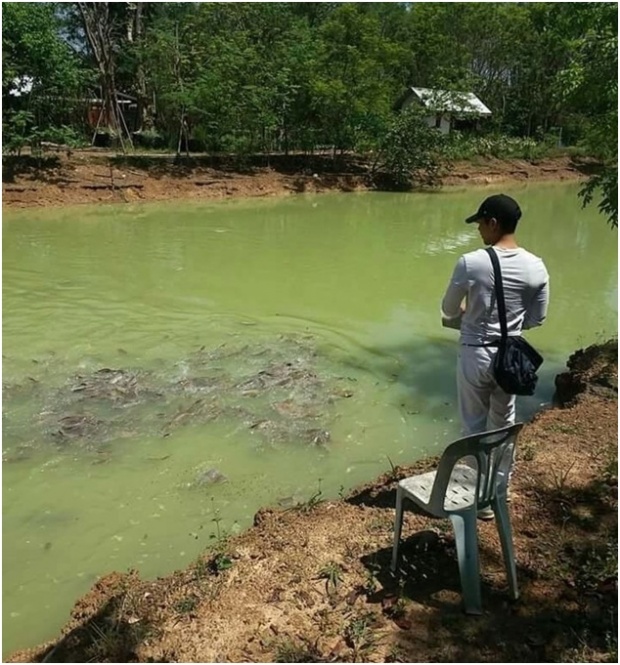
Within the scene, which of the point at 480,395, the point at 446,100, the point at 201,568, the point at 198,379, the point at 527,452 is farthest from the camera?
the point at 446,100

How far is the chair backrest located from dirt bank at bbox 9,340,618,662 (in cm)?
47

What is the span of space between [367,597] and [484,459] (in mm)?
788

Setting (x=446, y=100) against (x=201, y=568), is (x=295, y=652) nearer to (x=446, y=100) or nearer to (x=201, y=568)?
(x=201, y=568)

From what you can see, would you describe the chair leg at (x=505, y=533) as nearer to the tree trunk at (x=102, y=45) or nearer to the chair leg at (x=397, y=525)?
the chair leg at (x=397, y=525)

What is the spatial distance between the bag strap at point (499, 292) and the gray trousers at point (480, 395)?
0.10 meters

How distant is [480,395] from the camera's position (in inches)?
117

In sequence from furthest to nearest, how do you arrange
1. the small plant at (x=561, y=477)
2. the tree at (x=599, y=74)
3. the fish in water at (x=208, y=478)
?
the tree at (x=599, y=74) → the fish in water at (x=208, y=478) → the small plant at (x=561, y=477)

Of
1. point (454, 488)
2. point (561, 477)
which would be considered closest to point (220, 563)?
point (454, 488)

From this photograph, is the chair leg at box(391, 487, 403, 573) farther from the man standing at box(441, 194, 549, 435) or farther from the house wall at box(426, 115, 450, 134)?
the house wall at box(426, 115, 450, 134)

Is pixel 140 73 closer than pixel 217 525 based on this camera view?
No

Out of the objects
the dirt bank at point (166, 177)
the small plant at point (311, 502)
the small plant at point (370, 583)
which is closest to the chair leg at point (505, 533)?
the small plant at point (370, 583)

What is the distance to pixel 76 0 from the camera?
20.0m

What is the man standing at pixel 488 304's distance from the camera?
109 inches

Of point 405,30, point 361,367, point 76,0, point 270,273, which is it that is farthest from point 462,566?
point 405,30
